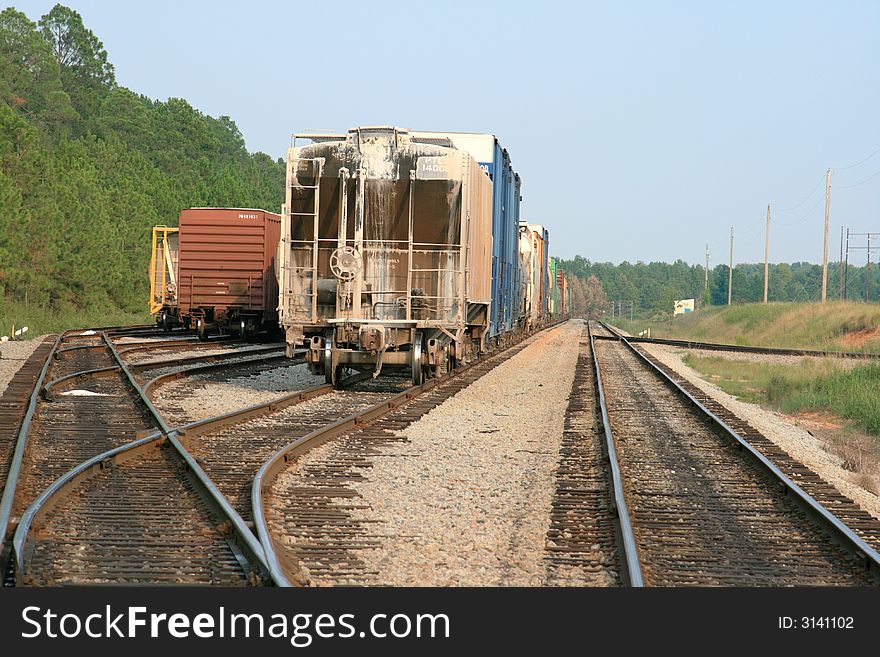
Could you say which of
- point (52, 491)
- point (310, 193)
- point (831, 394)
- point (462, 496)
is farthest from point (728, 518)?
point (831, 394)

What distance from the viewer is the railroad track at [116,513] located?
6297 millimetres

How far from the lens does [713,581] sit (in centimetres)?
640

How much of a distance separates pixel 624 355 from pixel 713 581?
27.3m

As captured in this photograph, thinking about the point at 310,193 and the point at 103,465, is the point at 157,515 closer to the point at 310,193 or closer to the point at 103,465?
the point at 103,465

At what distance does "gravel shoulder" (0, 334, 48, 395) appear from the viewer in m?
18.1

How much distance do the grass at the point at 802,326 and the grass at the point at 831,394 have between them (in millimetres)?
12179

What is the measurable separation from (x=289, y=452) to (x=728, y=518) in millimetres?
3971

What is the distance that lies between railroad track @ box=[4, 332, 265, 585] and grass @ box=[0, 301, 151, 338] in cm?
2147

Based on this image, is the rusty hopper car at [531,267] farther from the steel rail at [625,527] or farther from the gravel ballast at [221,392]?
the steel rail at [625,527]

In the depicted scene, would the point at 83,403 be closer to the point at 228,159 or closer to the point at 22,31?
the point at 22,31

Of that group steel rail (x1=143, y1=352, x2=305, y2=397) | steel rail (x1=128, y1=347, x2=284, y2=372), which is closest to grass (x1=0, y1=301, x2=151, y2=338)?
steel rail (x1=128, y1=347, x2=284, y2=372)

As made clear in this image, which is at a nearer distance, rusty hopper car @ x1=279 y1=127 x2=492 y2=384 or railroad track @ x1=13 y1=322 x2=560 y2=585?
railroad track @ x1=13 y1=322 x2=560 y2=585

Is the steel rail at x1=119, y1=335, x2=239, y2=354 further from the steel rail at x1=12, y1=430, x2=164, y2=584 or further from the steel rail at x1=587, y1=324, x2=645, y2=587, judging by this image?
the steel rail at x1=587, y1=324, x2=645, y2=587
